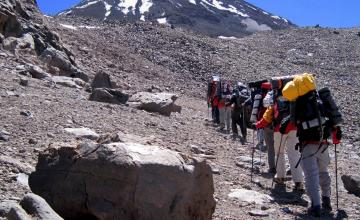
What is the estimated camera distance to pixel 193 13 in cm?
11956

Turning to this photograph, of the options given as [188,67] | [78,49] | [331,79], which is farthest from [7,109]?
[331,79]

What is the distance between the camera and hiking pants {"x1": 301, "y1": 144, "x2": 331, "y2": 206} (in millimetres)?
7793

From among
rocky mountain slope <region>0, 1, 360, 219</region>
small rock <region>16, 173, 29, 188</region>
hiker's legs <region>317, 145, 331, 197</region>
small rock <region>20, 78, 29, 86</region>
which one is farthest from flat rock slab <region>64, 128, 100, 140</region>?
small rock <region>20, 78, 29, 86</region>

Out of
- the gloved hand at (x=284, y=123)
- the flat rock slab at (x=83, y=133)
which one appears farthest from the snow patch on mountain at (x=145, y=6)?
the gloved hand at (x=284, y=123)

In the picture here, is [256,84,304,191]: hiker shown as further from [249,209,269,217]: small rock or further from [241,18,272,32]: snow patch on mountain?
[241,18,272,32]: snow patch on mountain

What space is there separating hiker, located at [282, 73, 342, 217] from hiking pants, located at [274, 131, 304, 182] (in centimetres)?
111

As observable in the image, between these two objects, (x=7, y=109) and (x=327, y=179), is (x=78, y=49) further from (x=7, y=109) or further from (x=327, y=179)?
(x=327, y=179)

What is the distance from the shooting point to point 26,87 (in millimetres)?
14500

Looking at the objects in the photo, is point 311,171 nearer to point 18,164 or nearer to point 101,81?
point 18,164

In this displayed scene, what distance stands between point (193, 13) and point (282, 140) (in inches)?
4409

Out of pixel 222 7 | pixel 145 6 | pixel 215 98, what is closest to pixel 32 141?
pixel 215 98

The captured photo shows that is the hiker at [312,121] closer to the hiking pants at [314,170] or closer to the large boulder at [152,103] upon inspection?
the hiking pants at [314,170]

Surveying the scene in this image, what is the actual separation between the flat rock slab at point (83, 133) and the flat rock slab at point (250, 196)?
109 inches

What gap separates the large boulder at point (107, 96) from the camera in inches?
617
